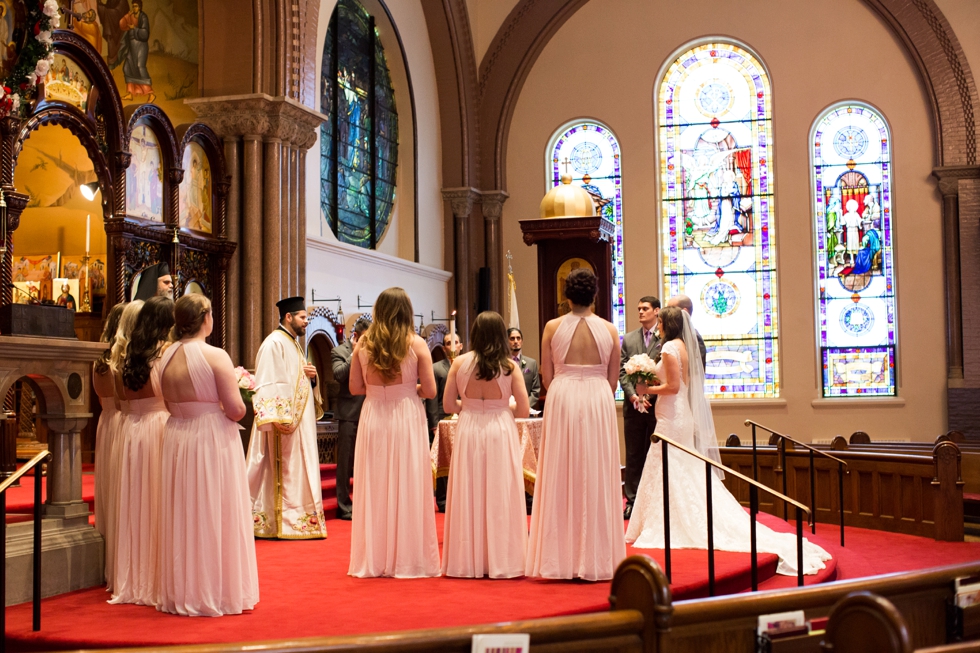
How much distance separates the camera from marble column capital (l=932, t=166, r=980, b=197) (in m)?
14.8

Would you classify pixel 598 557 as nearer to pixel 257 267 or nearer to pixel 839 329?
pixel 257 267

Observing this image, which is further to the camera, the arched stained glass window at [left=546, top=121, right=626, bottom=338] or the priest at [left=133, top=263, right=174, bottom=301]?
the arched stained glass window at [left=546, top=121, right=626, bottom=338]

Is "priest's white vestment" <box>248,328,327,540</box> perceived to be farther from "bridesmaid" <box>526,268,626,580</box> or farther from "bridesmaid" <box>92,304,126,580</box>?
"bridesmaid" <box>526,268,626,580</box>

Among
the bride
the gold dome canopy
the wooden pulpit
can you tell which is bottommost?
the bride

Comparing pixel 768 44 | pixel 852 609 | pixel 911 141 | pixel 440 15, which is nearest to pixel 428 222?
pixel 440 15

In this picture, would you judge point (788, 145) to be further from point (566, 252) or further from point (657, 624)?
point (657, 624)

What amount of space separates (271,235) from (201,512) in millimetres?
6360

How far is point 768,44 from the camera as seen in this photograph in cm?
1602

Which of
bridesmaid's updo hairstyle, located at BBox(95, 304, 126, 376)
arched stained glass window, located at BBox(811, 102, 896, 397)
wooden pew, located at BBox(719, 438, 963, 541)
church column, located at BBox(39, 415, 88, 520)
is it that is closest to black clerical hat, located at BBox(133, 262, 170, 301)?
bridesmaid's updo hairstyle, located at BBox(95, 304, 126, 376)

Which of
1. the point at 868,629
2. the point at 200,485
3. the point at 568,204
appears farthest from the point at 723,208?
the point at 868,629

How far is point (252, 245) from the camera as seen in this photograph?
35.8 feet

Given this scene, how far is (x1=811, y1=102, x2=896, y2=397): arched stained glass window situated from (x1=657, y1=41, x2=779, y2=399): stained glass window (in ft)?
2.49

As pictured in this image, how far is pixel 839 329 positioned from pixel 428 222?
644 cm

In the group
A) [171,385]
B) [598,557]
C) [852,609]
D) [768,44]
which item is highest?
[768,44]
